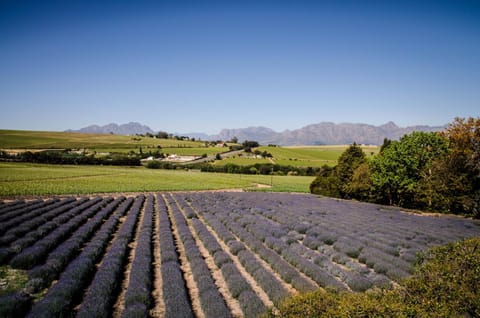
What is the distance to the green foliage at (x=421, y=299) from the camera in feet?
13.6

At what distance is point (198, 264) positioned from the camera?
33.5 ft

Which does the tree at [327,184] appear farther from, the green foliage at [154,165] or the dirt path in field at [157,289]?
the green foliage at [154,165]

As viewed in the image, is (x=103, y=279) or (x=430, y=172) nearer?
(x=103, y=279)

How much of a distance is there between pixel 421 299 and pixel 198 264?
723 cm

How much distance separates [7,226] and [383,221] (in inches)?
865

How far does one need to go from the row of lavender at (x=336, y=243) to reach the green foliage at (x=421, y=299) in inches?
136

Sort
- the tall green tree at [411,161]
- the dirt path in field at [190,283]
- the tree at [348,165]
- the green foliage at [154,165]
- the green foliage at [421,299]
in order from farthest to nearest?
the green foliage at [154,165]
the tree at [348,165]
the tall green tree at [411,161]
the dirt path in field at [190,283]
the green foliage at [421,299]

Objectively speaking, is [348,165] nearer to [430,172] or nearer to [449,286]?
[430,172]

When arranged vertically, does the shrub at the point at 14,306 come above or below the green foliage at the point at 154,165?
above

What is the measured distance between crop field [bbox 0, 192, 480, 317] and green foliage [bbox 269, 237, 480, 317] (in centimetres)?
282

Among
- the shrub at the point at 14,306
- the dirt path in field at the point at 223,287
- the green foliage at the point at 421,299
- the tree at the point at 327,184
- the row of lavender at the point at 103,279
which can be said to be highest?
the green foliage at the point at 421,299

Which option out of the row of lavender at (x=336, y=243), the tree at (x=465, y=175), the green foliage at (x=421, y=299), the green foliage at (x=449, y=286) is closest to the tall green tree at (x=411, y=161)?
the tree at (x=465, y=175)

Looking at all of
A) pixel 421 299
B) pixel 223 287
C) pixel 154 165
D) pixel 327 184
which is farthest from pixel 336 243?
pixel 154 165

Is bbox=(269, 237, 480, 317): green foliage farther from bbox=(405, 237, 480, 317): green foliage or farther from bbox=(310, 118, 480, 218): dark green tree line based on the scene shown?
bbox=(310, 118, 480, 218): dark green tree line
